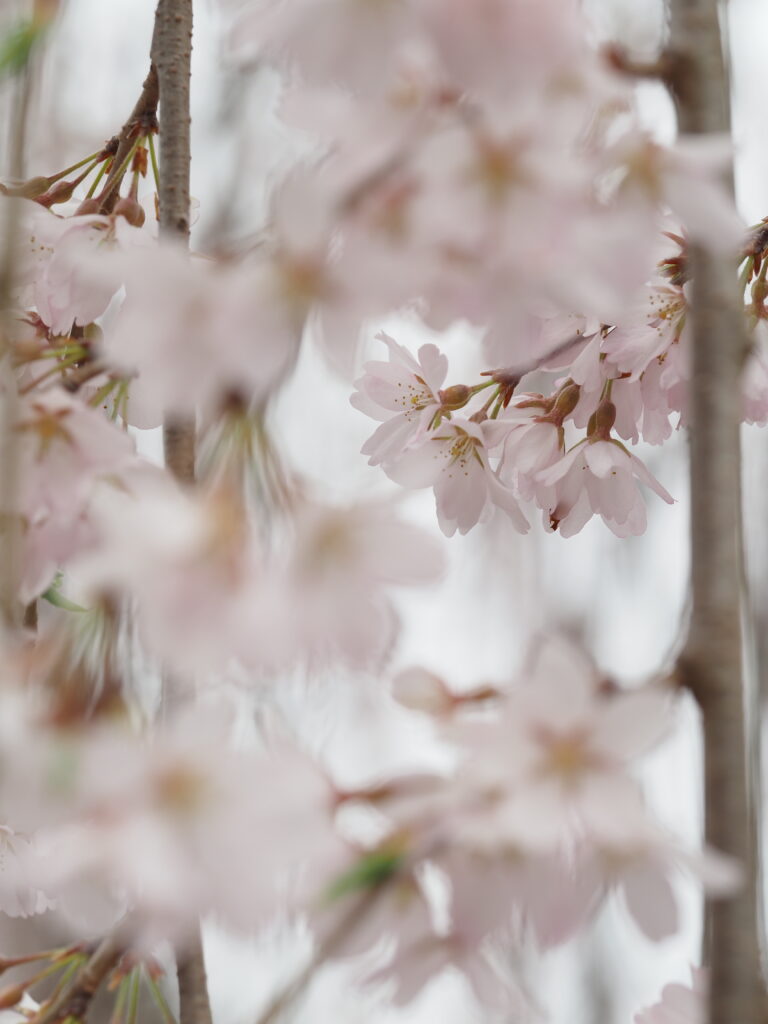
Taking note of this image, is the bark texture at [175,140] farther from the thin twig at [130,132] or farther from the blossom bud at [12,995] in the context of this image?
the blossom bud at [12,995]

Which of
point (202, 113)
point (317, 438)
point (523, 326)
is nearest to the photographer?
point (523, 326)

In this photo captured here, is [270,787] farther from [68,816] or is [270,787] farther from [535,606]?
[535,606]

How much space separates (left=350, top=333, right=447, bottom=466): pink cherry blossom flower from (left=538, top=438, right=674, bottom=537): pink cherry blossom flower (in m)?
0.10

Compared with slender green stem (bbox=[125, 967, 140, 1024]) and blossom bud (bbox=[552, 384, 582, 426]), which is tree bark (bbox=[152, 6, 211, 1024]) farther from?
blossom bud (bbox=[552, 384, 582, 426])

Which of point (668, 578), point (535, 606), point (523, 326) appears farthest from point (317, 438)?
point (523, 326)

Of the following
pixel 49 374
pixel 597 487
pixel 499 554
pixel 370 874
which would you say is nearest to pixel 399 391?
pixel 597 487

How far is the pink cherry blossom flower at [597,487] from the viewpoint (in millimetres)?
772

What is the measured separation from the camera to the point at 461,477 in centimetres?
78

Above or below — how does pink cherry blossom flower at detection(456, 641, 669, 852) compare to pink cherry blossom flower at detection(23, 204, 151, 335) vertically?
below

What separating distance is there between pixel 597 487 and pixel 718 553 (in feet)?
1.39

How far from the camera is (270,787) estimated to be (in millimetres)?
328

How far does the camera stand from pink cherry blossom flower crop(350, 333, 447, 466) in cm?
80

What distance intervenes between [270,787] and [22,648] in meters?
0.12

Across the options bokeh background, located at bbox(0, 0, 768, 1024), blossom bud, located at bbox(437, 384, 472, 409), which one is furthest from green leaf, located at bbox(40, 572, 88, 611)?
bokeh background, located at bbox(0, 0, 768, 1024)
